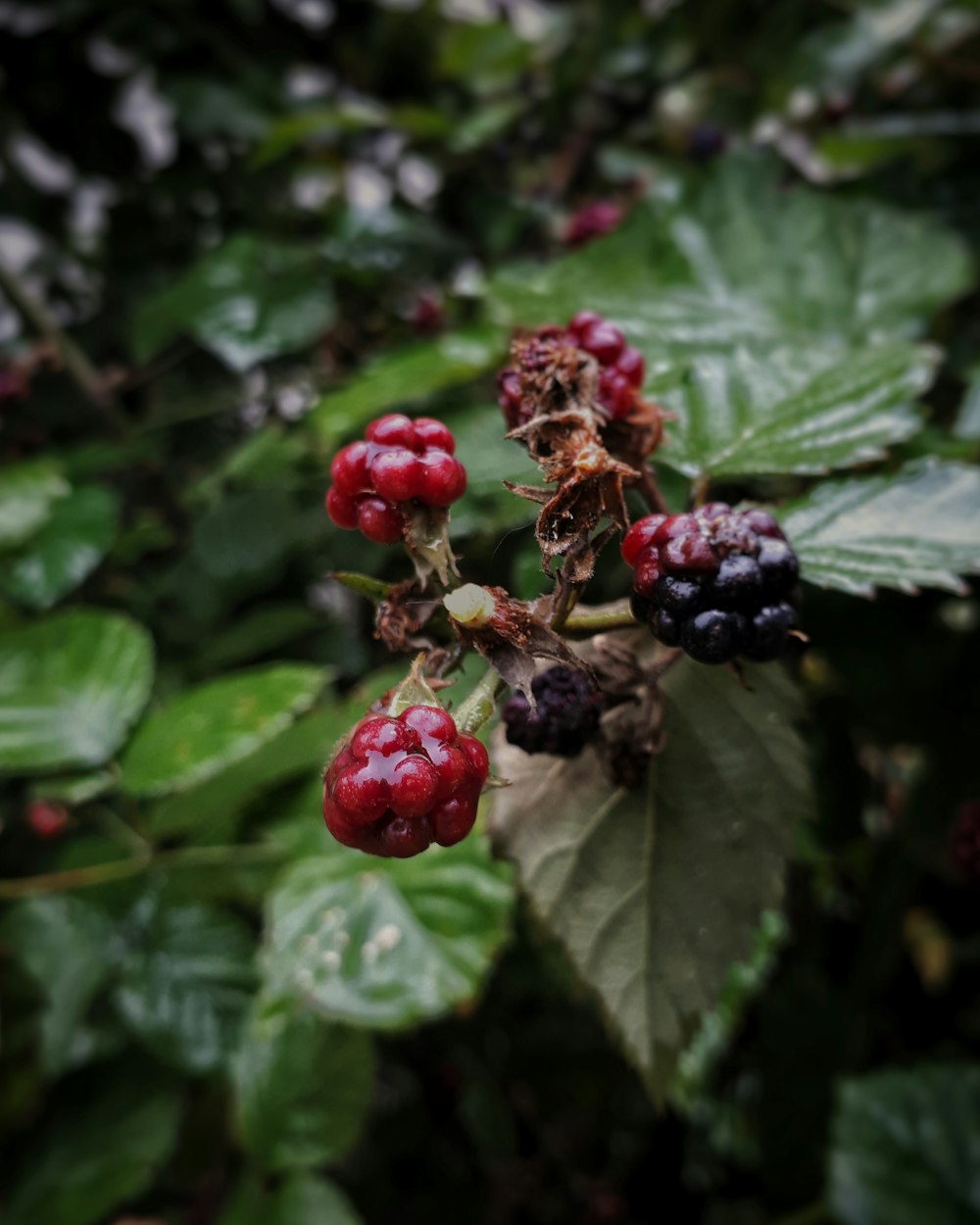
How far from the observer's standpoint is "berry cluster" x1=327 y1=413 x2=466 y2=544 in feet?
1.18

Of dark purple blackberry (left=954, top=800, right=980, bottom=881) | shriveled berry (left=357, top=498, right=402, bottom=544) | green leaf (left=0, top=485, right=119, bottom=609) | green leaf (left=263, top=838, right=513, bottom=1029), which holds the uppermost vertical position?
shriveled berry (left=357, top=498, right=402, bottom=544)

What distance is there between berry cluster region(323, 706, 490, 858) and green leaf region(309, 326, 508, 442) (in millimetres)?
453

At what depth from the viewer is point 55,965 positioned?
1013 millimetres

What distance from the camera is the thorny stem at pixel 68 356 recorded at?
1.29 meters

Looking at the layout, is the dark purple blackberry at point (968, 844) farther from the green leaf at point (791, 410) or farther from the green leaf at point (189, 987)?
the green leaf at point (189, 987)

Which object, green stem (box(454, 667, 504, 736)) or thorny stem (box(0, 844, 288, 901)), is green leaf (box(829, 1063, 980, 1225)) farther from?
green stem (box(454, 667, 504, 736))

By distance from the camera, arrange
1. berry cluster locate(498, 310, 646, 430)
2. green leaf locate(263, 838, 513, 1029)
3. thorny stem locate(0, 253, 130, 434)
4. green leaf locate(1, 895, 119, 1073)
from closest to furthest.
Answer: berry cluster locate(498, 310, 646, 430) → green leaf locate(263, 838, 513, 1029) → green leaf locate(1, 895, 119, 1073) → thorny stem locate(0, 253, 130, 434)

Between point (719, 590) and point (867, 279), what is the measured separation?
1.91ft

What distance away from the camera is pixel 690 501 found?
45 centimetres

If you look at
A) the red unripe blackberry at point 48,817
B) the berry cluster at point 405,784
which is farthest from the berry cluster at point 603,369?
the red unripe blackberry at point 48,817

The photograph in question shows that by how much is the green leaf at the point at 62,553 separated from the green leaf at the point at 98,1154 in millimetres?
515

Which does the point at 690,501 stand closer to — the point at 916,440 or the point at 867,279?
the point at 916,440

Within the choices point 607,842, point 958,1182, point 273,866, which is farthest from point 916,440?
point 958,1182

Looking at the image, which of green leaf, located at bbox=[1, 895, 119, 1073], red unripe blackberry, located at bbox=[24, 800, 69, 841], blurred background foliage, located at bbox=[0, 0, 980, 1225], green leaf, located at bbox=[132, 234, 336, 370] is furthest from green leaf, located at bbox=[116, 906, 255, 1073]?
green leaf, located at bbox=[132, 234, 336, 370]
